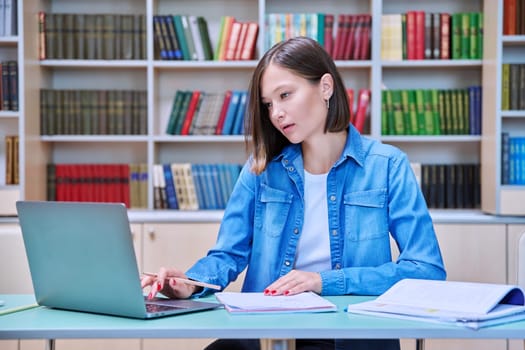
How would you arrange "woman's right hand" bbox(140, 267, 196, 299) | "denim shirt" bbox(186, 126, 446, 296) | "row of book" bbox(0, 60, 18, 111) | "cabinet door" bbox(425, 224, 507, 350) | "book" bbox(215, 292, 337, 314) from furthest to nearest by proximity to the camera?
"row of book" bbox(0, 60, 18, 111) < "cabinet door" bbox(425, 224, 507, 350) < "denim shirt" bbox(186, 126, 446, 296) < "woman's right hand" bbox(140, 267, 196, 299) < "book" bbox(215, 292, 337, 314)

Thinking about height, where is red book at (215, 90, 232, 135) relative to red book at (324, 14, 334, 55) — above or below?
below

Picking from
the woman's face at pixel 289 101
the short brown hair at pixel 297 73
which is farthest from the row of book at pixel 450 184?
the woman's face at pixel 289 101

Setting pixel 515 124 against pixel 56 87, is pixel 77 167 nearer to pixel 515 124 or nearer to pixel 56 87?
pixel 56 87

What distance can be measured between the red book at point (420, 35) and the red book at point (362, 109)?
0.32 meters

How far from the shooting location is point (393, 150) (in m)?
1.99

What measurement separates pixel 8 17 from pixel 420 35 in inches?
78.9

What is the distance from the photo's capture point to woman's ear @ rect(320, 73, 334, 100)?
1.99 metres

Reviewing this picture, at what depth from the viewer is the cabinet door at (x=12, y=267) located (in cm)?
225

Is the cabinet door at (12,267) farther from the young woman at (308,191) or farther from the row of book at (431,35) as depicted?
the row of book at (431,35)

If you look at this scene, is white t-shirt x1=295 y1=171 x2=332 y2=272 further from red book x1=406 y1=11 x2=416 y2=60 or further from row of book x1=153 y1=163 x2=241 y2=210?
red book x1=406 y1=11 x2=416 y2=60

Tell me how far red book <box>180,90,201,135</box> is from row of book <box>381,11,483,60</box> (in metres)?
0.95

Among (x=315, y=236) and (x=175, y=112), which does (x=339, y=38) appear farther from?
(x=315, y=236)

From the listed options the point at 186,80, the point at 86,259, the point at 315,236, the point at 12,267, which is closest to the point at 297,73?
the point at 315,236

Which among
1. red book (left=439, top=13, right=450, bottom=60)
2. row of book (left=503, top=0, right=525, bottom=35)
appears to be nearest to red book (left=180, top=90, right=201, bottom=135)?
red book (left=439, top=13, right=450, bottom=60)
